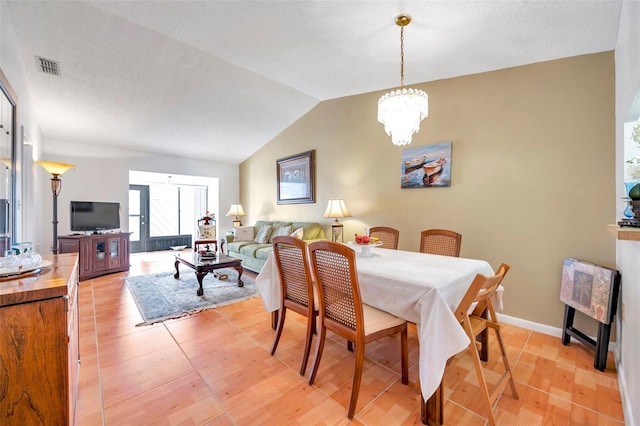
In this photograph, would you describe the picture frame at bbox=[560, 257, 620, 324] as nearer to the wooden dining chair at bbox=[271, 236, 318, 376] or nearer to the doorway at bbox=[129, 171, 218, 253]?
the wooden dining chair at bbox=[271, 236, 318, 376]

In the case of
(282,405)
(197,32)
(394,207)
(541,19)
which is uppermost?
(197,32)

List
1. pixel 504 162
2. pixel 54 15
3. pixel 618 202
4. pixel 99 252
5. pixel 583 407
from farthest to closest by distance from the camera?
1. pixel 99 252
2. pixel 504 162
3. pixel 54 15
4. pixel 618 202
5. pixel 583 407

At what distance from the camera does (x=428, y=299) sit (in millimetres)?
1478

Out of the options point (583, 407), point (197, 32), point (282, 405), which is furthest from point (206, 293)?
point (583, 407)

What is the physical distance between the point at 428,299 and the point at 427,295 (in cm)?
2

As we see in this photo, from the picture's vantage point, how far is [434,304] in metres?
1.45

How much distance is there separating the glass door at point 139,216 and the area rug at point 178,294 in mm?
3616

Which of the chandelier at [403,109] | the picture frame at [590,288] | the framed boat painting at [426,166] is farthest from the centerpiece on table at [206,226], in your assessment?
the picture frame at [590,288]

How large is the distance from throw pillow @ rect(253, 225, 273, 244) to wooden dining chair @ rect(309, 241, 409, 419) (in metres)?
3.63

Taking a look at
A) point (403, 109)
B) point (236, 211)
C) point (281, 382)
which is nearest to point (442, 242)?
point (403, 109)

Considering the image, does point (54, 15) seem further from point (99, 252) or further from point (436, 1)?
point (99, 252)

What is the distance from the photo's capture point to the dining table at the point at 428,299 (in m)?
1.38

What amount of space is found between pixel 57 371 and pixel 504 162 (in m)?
3.58

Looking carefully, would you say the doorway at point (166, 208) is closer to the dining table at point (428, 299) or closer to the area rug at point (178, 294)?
the area rug at point (178, 294)
